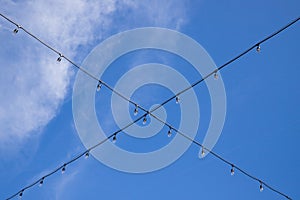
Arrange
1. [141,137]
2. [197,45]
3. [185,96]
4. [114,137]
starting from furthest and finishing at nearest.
→ [197,45], [141,137], [185,96], [114,137]

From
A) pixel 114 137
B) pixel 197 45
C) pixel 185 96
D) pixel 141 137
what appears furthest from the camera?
pixel 197 45

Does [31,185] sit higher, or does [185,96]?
[31,185]

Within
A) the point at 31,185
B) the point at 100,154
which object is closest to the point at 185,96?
the point at 100,154

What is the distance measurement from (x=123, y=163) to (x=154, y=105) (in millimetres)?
2951

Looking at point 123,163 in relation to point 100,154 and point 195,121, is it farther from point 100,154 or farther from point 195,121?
point 195,121

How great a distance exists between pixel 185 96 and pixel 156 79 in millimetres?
1700

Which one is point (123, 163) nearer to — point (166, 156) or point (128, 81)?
point (166, 156)

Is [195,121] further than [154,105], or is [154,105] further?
[195,121]

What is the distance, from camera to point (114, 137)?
24.5ft

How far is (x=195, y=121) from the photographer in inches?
369

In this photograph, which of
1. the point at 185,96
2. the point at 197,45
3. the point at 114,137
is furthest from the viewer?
the point at 197,45

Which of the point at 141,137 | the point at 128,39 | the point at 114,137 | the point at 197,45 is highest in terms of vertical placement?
the point at 128,39

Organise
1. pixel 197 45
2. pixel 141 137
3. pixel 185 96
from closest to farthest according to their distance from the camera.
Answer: pixel 185 96, pixel 141 137, pixel 197 45

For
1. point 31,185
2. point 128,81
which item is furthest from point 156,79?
point 31,185
